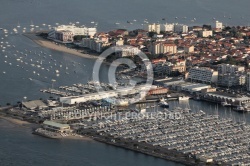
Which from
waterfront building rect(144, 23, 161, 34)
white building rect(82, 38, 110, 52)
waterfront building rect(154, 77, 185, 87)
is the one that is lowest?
waterfront building rect(154, 77, 185, 87)

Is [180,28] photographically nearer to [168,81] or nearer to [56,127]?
[168,81]

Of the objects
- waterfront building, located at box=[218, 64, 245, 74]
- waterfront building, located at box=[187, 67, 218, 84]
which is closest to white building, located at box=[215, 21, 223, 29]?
waterfront building, located at box=[218, 64, 245, 74]

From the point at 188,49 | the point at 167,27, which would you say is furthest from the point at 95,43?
the point at 167,27

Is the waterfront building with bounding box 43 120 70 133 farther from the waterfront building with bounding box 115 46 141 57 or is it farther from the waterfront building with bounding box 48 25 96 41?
the waterfront building with bounding box 48 25 96 41

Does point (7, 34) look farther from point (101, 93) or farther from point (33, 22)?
point (101, 93)

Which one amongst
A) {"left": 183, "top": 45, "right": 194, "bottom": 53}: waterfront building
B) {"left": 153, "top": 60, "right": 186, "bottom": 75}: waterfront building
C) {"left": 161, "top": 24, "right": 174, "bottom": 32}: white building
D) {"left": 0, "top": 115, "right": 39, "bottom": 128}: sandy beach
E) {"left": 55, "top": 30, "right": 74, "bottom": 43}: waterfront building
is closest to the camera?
{"left": 0, "top": 115, "right": 39, "bottom": 128}: sandy beach

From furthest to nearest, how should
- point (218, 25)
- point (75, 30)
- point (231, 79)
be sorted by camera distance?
point (218, 25)
point (75, 30)
point (231, 79)

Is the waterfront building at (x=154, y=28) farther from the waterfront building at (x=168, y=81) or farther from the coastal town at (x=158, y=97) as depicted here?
the waterfront building at (x=168, y=81)

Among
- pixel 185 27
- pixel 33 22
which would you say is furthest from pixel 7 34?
pixel 185 27
